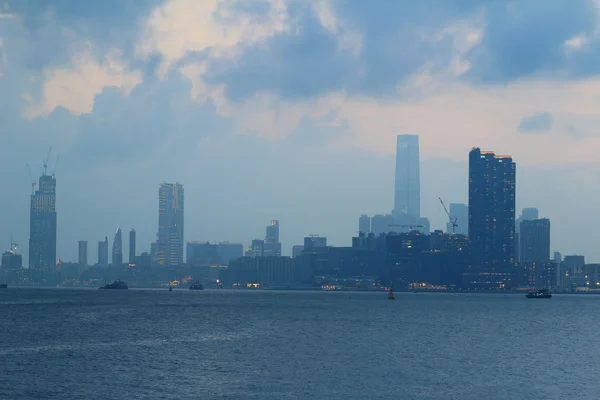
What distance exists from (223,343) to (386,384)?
45.4 meters

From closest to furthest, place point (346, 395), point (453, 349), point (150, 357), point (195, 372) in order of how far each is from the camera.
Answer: point (346, 395) < point (195, 372) < point (150, 357) < point (453, 349)

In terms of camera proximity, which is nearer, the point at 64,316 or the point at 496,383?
the point at 496,383

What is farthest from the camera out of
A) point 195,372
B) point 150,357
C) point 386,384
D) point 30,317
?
point 30,317

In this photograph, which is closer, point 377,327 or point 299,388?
point 299,388

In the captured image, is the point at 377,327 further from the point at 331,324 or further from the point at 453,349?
the point at 453,349

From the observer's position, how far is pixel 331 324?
577ft

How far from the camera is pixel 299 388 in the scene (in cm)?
8250

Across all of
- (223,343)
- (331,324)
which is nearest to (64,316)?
(331,324)

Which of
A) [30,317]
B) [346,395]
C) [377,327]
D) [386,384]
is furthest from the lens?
[30,317]

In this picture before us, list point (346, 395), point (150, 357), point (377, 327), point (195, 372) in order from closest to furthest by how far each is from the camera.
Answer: point (346, 395)
point (195, 372)
point (150, 357)
point (377, 327)

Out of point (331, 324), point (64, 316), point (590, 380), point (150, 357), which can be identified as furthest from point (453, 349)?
Answer: point (64, 316)

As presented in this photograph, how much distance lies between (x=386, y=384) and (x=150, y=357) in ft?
113

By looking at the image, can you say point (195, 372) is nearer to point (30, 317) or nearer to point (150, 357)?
point (150, 357)

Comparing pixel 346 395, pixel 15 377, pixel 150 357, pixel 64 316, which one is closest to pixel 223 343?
pixel 150 357
